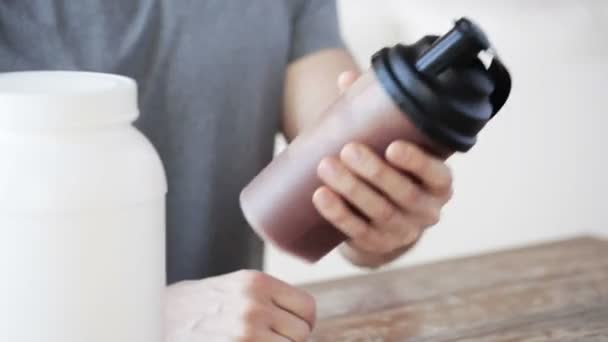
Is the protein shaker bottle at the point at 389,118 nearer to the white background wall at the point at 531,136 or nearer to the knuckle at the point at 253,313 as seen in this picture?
the knuckle at the point at 253,313

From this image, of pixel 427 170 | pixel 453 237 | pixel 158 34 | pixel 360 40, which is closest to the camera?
pixel 427 170

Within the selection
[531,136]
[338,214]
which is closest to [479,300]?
[338,214]

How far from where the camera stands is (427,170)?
0.52 metres

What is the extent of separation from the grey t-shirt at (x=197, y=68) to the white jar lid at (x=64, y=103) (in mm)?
339

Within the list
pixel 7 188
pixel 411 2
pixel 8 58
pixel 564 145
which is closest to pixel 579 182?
pixel 564 145

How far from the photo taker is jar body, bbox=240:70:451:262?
493mm

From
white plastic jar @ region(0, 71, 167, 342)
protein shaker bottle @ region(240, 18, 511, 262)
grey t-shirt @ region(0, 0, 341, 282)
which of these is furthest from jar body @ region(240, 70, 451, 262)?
grey t-shirt @ region(0, 0, 341, 282)

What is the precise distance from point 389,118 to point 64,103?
185 mm

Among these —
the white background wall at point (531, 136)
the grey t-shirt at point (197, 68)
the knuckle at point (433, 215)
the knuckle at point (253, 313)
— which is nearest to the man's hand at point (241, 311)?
the knuckle at point (253, 313)

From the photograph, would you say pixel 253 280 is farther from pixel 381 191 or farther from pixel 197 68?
pixel 197 68

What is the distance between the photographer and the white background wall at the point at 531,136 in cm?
158

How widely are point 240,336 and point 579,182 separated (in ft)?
4.38

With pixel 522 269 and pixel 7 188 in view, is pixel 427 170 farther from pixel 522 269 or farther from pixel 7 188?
pixel 522 269

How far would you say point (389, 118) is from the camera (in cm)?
49
